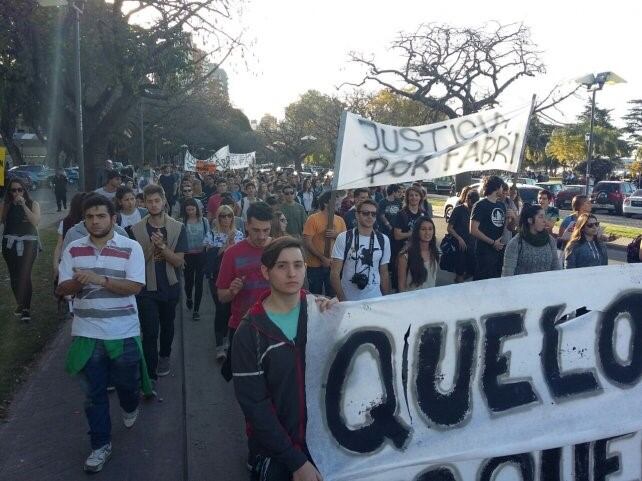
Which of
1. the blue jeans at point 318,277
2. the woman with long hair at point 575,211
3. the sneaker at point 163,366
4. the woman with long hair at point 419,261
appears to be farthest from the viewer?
the woman with long hair at point 575,211

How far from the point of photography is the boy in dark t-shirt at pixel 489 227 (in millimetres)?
6992

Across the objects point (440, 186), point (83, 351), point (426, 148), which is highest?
point (440, 186)

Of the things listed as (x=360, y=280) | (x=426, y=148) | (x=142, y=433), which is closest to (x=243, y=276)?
(x=360, y=280)

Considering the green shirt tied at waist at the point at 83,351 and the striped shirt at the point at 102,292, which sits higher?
the striped shirt at the point at 102,292

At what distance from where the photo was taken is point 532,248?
18.9 ft

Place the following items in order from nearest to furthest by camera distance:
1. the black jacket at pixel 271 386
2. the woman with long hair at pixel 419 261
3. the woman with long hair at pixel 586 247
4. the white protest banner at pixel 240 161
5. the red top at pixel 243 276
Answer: the black jacket at pixel 271 386 → the red top at pixel 243 276 → the woman with long hair at pixel 419 261 → the woman with long hair at pixel 586 247 → the white protest banner at pixel 240 161

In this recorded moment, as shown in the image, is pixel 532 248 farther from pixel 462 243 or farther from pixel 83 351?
pixel 83 351

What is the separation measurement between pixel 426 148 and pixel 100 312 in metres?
2.96

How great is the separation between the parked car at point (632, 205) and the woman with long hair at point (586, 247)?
25.3 meters

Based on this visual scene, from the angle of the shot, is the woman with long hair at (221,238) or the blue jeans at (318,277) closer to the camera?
the blue jeans at (318,277)

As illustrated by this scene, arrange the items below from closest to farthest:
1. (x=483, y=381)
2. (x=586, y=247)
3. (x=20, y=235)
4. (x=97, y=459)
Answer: (x=483, y=381) → (x=97, y=459) → (x=586, y=247) → (x=20, y=235)

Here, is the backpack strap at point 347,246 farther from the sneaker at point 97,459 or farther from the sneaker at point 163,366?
the sneaker at point 97,459

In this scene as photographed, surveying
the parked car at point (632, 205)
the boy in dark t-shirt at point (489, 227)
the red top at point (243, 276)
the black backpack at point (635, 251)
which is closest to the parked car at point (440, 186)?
the parked car at point (632, 205)

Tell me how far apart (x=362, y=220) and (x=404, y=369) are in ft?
8.20
